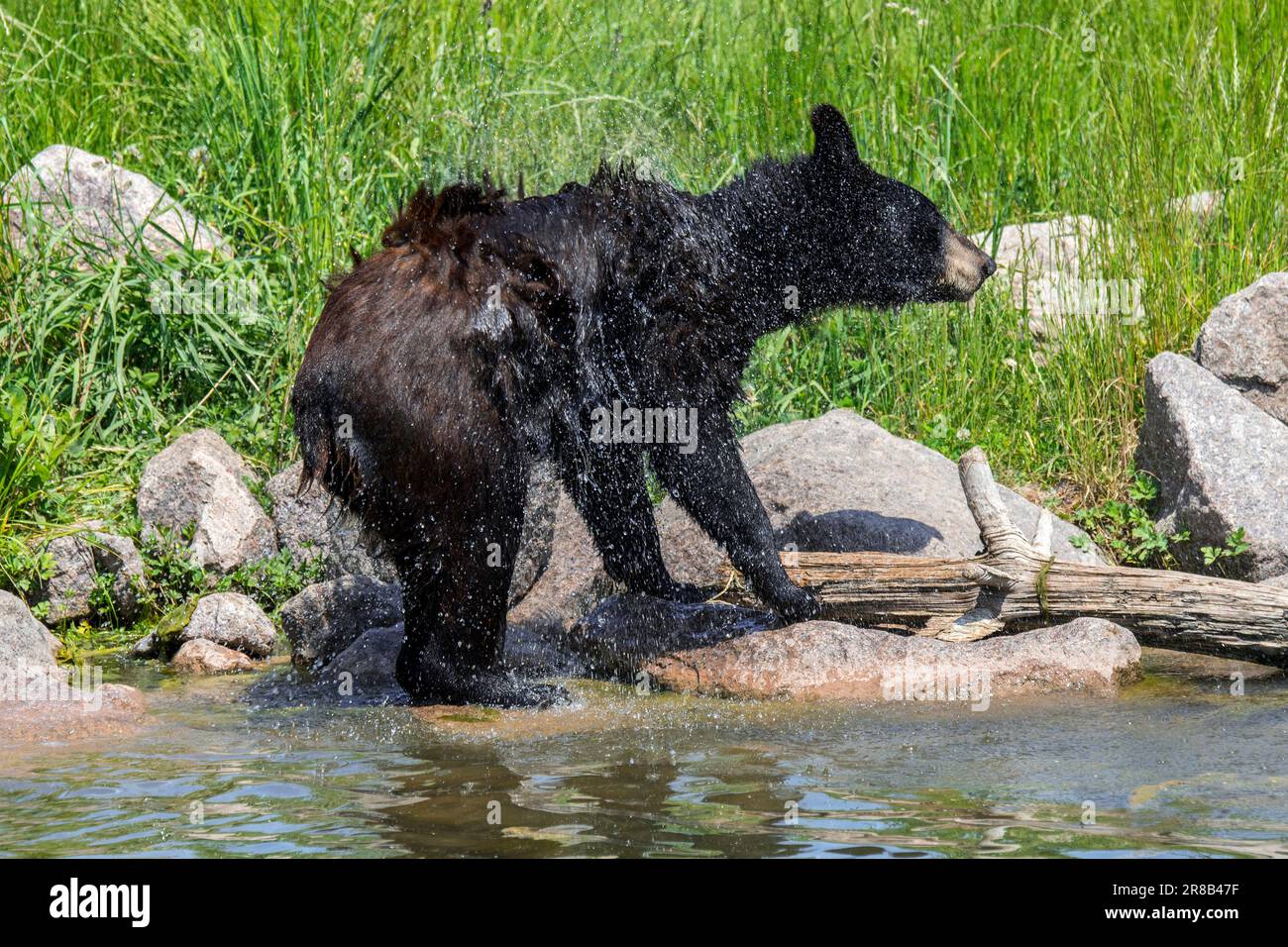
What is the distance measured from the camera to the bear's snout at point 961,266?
660 centimetres

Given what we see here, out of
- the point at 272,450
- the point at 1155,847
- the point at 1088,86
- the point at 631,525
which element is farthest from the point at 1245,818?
the point at 1088,86

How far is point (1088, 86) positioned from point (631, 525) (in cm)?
536

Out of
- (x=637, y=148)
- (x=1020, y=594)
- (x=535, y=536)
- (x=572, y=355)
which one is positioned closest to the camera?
(x=572, y=355)

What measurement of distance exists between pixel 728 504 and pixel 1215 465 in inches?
92.8

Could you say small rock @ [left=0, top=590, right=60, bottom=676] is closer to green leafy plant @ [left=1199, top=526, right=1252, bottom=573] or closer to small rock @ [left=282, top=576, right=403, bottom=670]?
small rock @ [left=282, top=576, right=403, bottom=670]

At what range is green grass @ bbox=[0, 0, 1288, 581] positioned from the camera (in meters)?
7.66

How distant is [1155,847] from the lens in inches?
145

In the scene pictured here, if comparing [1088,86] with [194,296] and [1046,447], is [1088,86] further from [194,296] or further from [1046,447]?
[194,296]

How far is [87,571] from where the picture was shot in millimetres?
6836

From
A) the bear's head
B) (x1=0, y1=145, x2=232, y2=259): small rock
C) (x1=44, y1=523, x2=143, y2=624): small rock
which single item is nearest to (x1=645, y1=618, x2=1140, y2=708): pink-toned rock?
the bear's head

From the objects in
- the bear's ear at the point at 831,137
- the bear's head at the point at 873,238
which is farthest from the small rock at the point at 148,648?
the bear's ear at the point at 831,137

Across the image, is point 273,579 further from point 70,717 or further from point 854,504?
point 854,504

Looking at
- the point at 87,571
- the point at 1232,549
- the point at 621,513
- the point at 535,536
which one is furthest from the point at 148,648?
the point at 1232,549

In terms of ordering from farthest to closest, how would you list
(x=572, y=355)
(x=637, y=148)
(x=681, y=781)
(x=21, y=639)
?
(x=637, y=148) → (x=21, y=639) → (x=572, y=355) → (x=681, y=781)
